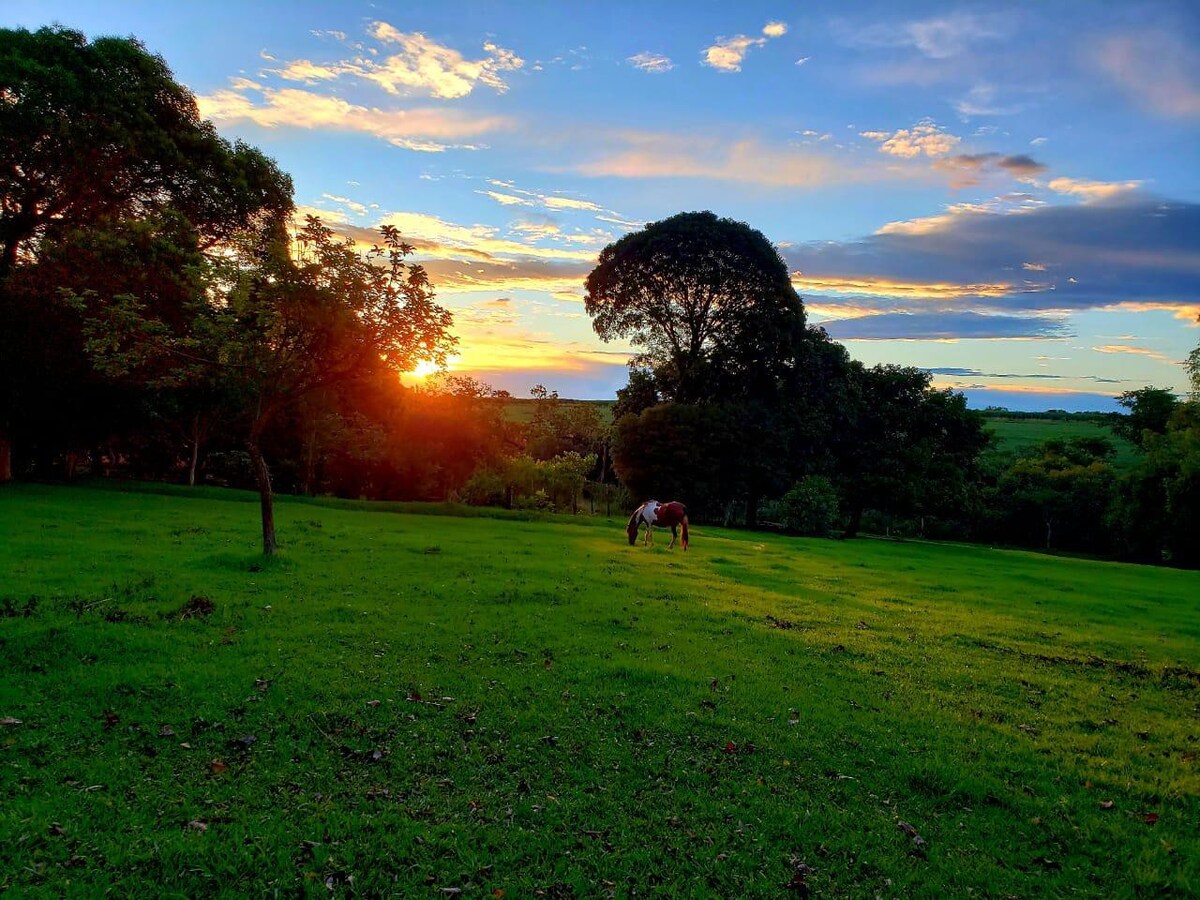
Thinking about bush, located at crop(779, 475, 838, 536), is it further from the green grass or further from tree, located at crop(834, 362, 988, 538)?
the green grass

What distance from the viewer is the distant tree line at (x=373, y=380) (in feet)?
55.1

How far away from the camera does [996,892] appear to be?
239 inches

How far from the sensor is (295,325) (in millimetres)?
16547

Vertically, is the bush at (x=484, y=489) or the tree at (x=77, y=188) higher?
the tree at (x=77, y=188)

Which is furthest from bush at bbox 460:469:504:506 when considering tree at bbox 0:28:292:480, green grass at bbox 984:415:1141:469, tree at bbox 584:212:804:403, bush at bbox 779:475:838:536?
green grass at bbox 984:415:1141:469

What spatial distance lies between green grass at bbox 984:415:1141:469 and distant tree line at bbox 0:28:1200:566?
48.1 meters

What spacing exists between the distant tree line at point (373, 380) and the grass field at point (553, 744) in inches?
265

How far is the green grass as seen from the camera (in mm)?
120812

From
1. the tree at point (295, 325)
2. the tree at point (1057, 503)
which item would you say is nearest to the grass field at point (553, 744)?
the tree at point (295, 325)

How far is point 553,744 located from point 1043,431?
569 ft

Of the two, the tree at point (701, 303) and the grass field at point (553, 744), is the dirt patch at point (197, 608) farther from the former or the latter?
the tree at point (701, 303)

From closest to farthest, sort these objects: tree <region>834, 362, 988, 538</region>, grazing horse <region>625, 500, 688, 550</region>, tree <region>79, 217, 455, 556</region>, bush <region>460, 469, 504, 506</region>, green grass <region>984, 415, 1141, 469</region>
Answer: tree <region>79, 217, 455, 556</region> → grazing horse <region>625, 500, 688, 550</region> → bush <region>460, 469, 504, 506</region> → tree <region>834, 362, 988, 538</region> → green grass <region>984, 415, 1141, 469</region>

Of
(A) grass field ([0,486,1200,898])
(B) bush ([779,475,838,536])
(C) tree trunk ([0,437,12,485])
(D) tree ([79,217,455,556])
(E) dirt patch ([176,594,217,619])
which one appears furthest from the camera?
(B) bush ([779,475,838,536])

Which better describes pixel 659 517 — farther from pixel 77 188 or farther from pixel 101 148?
pixel 77 188
